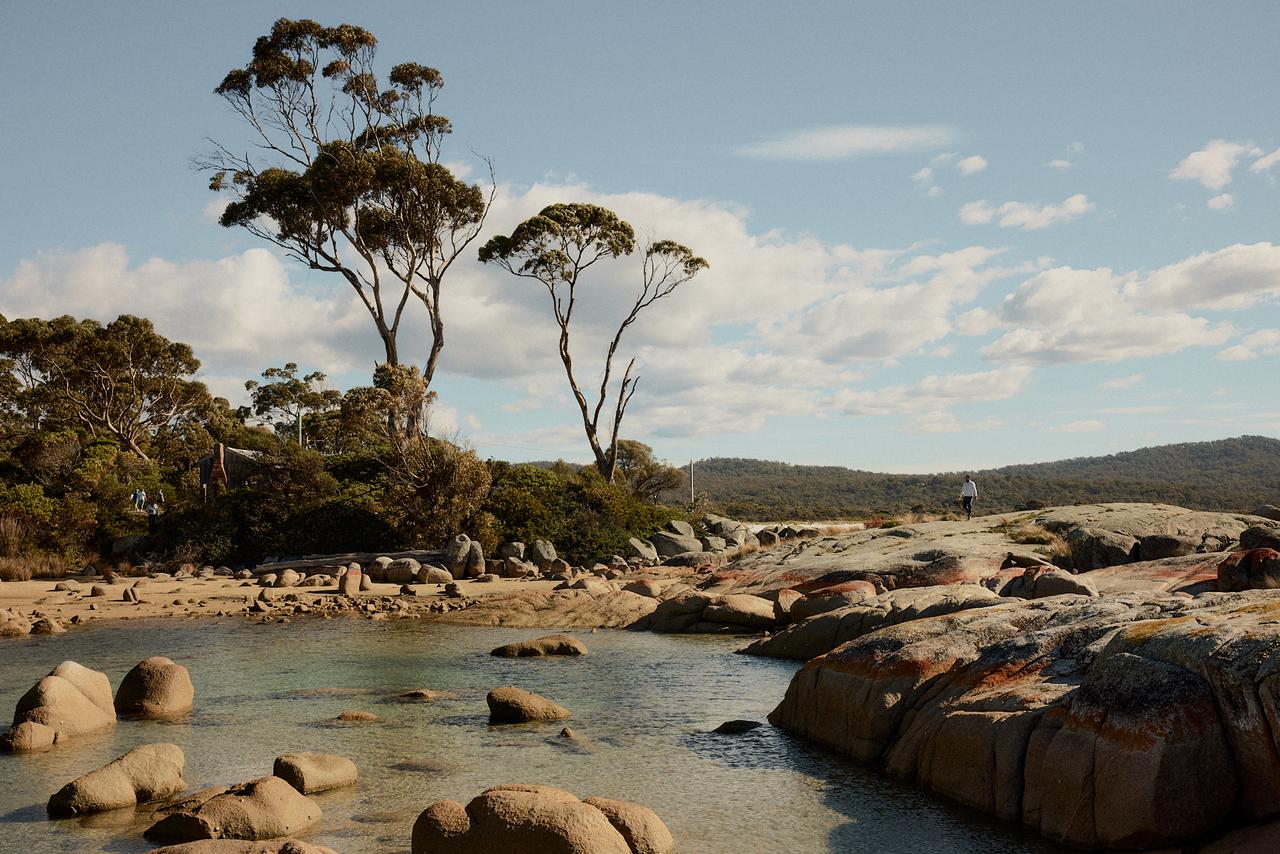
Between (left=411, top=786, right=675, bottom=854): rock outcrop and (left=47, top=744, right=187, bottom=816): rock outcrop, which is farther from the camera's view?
(left=47, top=744, right=187, bottom=816): rock outcrop

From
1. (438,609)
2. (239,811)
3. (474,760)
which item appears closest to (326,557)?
(438,609)

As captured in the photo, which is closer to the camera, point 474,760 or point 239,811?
point 239,811

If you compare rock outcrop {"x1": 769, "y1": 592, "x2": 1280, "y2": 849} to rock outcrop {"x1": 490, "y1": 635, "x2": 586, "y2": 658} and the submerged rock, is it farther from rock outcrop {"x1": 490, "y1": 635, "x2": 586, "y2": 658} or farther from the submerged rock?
rock outcrop {"x1": 490, "y1": 635, "x2": 586, "y2": 658}

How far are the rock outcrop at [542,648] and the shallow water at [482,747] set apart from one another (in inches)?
14.6

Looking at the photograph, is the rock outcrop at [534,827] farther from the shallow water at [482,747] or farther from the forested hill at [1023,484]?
the forested hill at [1023,484]

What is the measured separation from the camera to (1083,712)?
23.7 feet

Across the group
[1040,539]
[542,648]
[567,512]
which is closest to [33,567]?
[567,512]

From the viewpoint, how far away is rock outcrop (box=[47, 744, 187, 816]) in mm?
8133

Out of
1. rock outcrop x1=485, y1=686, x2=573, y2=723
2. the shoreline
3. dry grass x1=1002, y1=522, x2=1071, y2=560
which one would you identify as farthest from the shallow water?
dry grass x1=1002, y1=522, x2=1071, y2=560

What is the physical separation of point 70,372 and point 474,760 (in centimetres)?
4803

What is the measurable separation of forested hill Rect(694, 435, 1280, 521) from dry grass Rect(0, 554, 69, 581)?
1415 inches

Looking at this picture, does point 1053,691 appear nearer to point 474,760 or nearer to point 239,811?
point 474,760

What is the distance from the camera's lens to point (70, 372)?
49.5 metres

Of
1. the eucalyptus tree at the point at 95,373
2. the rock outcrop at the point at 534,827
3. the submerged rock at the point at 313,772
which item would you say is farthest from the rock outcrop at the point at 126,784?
the eucalyptus tree at the point at 95,373
